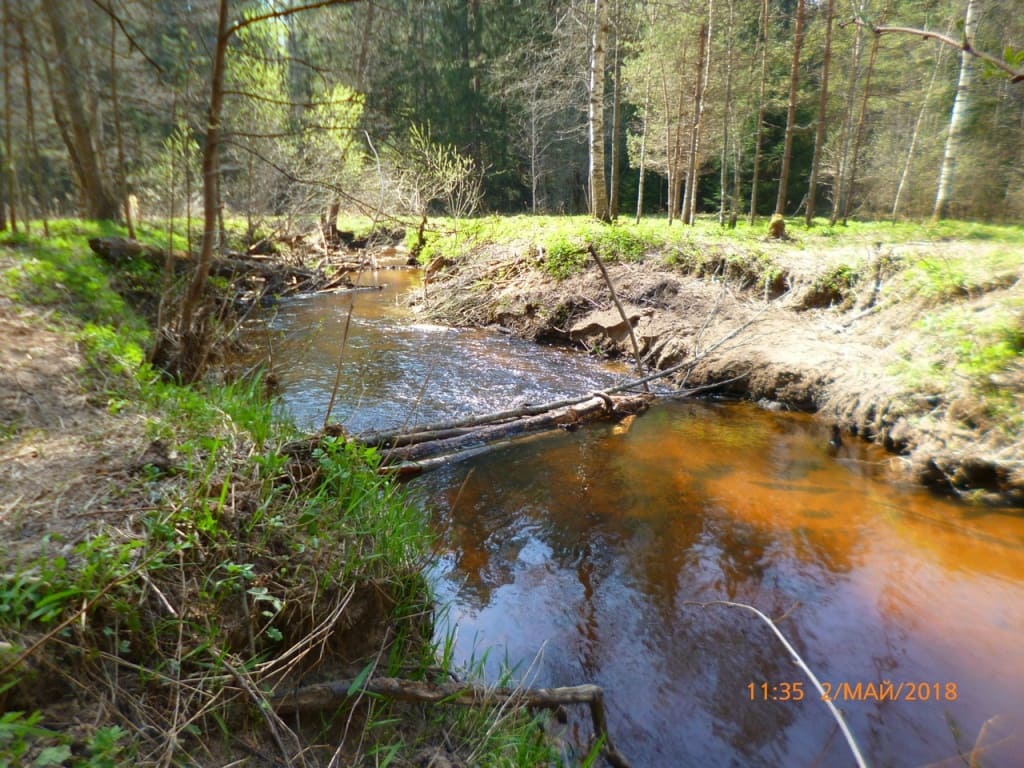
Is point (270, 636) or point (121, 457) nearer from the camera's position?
point (270, 636)

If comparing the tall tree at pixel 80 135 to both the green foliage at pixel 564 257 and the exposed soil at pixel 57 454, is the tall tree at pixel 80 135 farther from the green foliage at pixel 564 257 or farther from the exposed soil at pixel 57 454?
the green foliage at pixel 564 257

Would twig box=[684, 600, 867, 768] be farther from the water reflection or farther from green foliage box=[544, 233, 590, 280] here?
green foliage box=[544, 233, 590, 280]

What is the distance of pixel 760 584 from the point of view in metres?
3.88

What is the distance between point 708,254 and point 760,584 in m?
7.77

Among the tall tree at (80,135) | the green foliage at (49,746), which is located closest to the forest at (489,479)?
the green foliage at (49,746)

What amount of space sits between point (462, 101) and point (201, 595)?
1552 inches

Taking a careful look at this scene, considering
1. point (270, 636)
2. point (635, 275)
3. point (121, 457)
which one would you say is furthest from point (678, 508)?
point (635, 275)

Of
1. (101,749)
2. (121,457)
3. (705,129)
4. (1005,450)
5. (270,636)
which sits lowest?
(1005,450)

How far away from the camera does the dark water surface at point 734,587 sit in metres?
2.85

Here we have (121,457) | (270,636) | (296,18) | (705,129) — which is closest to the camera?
(270,636)

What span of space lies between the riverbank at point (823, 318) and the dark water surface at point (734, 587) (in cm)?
56

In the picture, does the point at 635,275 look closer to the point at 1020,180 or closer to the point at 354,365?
the point at 354,365

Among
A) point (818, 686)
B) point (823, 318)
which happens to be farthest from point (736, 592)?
point (823, 318)

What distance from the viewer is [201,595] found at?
80.8 inches
